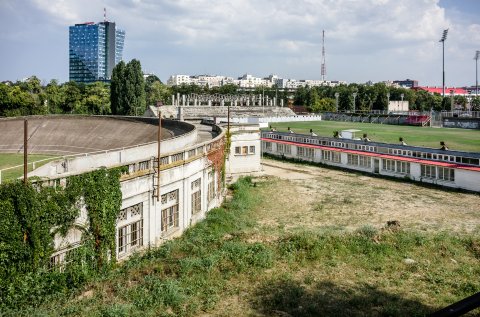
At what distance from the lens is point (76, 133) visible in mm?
54156

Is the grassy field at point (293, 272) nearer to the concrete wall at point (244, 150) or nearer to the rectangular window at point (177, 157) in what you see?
the rectangular window at point (177, 157)

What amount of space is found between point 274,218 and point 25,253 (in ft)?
60.6

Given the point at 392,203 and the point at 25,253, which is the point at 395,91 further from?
the point at 25,253

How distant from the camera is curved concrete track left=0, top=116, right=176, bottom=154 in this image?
4888 cm

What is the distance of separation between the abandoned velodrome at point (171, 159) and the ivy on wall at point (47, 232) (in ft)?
1.67

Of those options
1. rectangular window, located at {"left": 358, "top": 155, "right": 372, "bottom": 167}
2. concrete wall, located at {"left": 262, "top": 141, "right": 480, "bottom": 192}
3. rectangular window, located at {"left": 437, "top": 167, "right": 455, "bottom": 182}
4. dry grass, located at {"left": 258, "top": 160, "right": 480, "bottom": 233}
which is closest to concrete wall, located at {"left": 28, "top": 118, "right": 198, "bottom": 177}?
dry grass, located at {"left": 258, "top": 160, "right": 480, "bottom": 233}

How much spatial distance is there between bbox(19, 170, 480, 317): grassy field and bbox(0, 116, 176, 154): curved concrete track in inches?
877

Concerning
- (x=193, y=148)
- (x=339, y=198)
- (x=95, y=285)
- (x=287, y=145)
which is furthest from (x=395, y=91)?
(x=95, y=285)

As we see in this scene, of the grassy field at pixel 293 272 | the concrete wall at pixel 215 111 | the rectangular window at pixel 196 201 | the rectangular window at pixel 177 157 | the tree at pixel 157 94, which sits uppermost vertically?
the tree at pixel 157 94

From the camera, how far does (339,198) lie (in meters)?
37.4

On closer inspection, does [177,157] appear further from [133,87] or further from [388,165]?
[133,87]

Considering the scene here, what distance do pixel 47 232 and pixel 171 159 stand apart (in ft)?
28.8

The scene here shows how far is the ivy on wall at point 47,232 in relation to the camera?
15359 millimetres

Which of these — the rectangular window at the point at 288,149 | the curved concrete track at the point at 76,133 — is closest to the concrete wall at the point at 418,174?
the rectangular window at the point at 288,149
